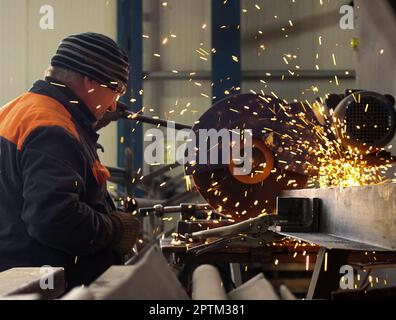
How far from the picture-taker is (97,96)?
7.72 ft

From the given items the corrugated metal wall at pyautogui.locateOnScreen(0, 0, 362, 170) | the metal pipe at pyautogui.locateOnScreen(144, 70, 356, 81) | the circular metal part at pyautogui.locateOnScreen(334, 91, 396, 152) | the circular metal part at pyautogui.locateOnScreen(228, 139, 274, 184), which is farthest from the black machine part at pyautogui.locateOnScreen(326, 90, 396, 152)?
the metal pipe at pyautogui.locateOnScreen(144, 70, 356, 81)

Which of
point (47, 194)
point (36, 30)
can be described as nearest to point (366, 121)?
point (47, 194)

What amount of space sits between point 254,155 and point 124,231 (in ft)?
2.16

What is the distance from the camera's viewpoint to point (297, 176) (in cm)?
269

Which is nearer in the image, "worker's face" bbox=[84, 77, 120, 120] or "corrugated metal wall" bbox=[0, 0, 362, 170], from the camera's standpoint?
"worker's face" bbox=[84, 77, 120, 120]

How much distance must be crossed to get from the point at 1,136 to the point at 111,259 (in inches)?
21.6

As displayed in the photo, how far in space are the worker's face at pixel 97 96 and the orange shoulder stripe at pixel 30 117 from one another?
0.58 feet

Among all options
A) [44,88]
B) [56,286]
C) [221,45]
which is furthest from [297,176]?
[221,45]

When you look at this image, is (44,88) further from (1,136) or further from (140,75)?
(140,75)

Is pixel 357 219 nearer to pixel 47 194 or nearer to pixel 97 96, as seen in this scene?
pixel 47 194

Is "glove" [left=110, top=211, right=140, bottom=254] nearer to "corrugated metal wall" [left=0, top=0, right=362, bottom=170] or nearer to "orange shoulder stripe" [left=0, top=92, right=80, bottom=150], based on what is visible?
"orange shoulder stripe" [left=0, top=92, right=80, bottom=150]

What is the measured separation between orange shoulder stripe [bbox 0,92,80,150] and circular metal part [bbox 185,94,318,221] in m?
0.68

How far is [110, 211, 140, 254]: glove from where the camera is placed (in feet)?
7.36

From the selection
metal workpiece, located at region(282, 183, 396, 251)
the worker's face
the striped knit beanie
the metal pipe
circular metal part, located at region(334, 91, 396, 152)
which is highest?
the metal pipe
